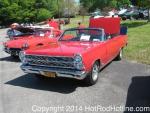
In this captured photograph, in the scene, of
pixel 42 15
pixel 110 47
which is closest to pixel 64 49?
pixel 110 47

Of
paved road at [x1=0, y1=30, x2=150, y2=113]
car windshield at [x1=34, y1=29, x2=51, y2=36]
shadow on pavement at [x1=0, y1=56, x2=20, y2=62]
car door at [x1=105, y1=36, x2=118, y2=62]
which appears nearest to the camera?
paved road at [x1=0, y1=30, x2=150, y2=113]

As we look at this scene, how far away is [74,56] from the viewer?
24.8 ft

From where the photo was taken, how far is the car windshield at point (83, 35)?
9422 millimetres

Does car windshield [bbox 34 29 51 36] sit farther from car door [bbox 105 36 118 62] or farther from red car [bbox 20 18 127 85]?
car door [bbox 105 36 118 62]

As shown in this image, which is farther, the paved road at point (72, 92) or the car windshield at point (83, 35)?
the car windshield at point (83, 35)

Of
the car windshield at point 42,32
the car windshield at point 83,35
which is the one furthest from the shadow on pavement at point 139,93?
the car windshield at point 42,32

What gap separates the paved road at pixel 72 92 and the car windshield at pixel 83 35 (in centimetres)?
121

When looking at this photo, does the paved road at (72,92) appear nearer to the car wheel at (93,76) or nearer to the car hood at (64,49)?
the car wheel at (93,76)

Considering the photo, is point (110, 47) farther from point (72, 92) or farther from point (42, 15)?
point (42, 15)

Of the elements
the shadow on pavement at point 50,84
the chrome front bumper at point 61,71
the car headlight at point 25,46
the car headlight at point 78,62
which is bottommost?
the shadow on pavement at point 50,84

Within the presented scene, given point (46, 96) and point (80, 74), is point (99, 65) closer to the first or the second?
point (80, 74)

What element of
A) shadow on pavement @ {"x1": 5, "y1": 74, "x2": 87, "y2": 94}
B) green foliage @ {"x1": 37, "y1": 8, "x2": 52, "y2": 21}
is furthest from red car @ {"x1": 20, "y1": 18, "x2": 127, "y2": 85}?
green foliage @ {"x1": 37, "y1": 8, "x2": 52, "y2": 21}

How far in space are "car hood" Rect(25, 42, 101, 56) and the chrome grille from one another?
0.36 feet

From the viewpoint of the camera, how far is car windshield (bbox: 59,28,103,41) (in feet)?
30.9
